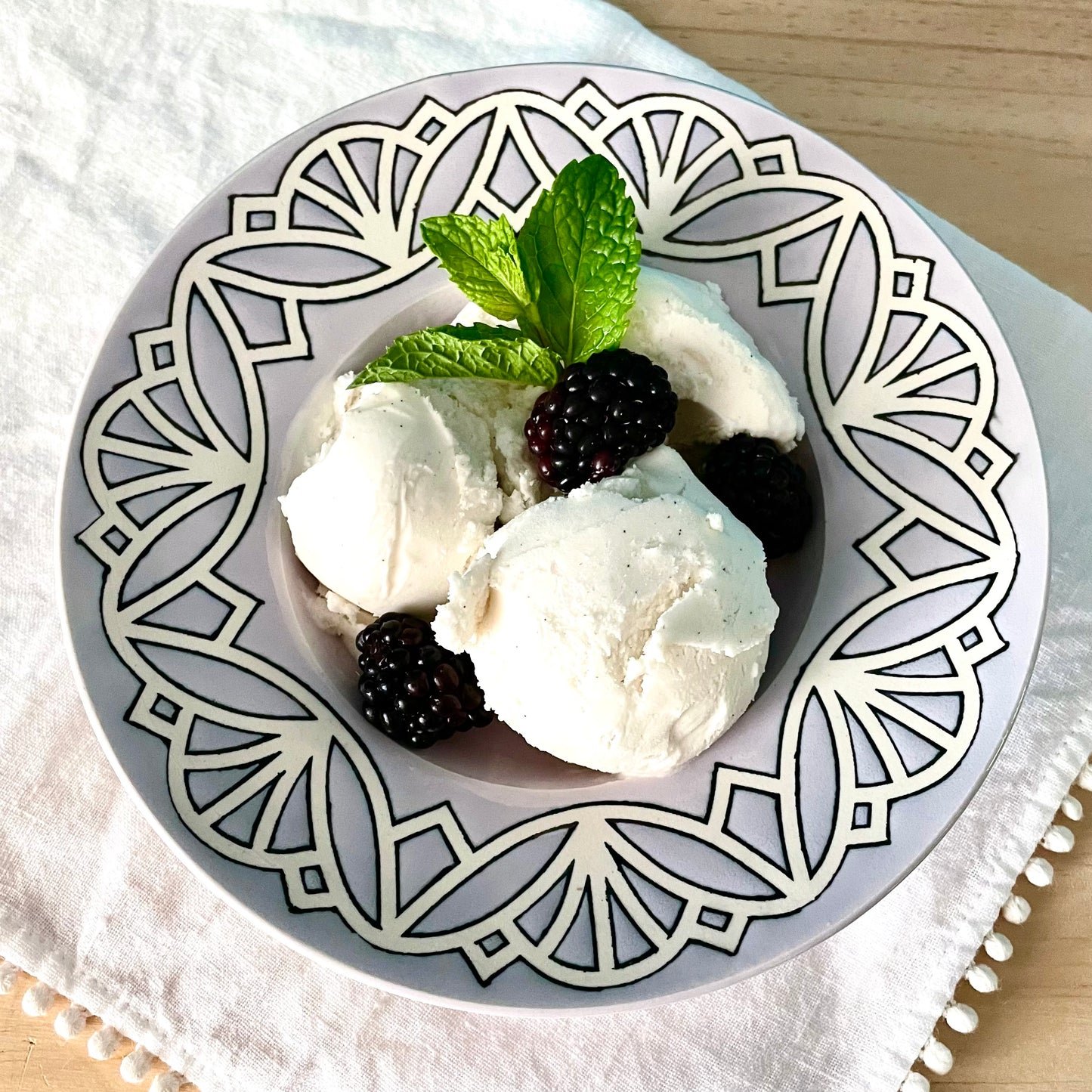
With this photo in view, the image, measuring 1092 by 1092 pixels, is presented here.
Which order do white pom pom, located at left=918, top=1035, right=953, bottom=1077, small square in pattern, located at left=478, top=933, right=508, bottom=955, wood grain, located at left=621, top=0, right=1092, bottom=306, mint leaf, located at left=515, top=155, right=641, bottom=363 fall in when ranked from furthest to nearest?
wood grain, located at left=621, top=0, right=1092, bottom=306, white pom pom, located at left=918, top=1035, right=953, bottom=1077, mint leaf, located at left=515, top=155, right=641, bottom=363, small square in pattern, located at left=478, top=933, right=508, bottom=955

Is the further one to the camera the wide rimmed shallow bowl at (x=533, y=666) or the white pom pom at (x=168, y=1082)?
the white pom pom at (x=168, y=1082)

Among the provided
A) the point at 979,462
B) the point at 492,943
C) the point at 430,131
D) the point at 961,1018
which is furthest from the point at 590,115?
the point at 961,1018

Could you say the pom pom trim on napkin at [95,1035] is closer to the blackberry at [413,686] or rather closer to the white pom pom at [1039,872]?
the blackberry at [413,686]

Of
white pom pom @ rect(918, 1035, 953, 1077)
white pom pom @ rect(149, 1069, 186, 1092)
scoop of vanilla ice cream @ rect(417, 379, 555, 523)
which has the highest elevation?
scoop of vanilla ice cream @ rect(417, 379, 555, 523)

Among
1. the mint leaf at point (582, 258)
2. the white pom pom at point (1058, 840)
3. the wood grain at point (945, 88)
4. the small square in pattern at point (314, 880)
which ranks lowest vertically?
the small square in pattern at point (314, 880)

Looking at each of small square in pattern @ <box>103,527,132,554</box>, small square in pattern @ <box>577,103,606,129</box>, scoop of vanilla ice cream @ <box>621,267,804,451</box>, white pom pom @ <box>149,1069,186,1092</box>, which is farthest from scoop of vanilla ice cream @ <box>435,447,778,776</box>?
white pom pom @ <box>149,1069,186,1092</box>

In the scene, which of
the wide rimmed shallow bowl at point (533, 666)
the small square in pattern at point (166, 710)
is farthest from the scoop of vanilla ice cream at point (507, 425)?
the small square in pattern at point (166, 710)

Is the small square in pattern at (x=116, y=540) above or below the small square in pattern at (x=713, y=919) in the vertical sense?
above

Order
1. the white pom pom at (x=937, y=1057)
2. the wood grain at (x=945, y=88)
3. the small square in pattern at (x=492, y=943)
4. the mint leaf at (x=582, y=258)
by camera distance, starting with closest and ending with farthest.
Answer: the small square in pattern at (x=492, y=943), the mint leaf at (x=582, y=258), the white pom pom at (x=937, y=1057), the wood grain at (x=945, y=88)

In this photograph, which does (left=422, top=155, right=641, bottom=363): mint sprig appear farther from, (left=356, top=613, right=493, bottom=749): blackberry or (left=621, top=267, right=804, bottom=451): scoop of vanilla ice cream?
(left=356, top=613, right=493, bottom=749): blackberry
